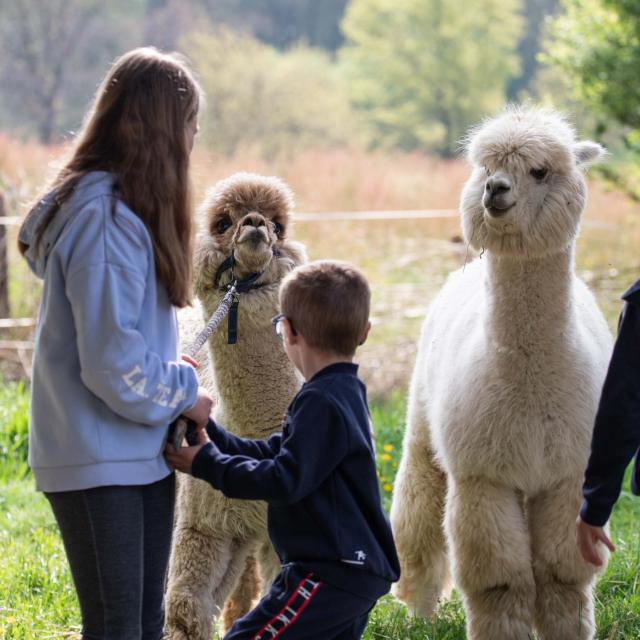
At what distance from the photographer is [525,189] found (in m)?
3.32

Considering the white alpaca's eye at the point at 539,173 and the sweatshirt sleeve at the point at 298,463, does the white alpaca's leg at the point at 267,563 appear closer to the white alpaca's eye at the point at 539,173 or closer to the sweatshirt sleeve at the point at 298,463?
the sweatshirt sleeve at the point at 298,463

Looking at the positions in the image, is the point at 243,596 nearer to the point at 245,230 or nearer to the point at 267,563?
the point at 267,563

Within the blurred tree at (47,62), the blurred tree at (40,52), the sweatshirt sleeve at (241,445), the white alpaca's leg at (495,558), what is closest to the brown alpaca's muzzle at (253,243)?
the sweatshirt sleeve at (241,445)

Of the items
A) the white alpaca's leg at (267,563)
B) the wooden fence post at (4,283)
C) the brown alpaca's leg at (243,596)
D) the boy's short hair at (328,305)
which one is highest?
Answer: the boy's short hair at (328,305)

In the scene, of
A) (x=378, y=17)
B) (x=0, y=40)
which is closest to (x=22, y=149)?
(x=0, y=40)

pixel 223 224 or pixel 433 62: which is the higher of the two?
pixel 223 224

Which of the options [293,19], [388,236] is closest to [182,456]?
[388,236]

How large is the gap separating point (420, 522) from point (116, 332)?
2319 mm

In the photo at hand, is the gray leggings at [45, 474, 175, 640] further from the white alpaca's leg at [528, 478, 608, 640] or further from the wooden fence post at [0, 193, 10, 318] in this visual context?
the wooden fence post at [0, 193, 10, 318]

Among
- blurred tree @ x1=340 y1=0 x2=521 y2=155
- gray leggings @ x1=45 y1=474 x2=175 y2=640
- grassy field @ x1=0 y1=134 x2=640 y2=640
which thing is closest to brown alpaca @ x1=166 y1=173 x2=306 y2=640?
grassy field @ x1=0 y1=134 x2=640 y2=640

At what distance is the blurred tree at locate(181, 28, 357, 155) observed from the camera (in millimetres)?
27562

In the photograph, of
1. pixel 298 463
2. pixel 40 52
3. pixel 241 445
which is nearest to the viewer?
pixel 298 463

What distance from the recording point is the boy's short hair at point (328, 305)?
8.15ft

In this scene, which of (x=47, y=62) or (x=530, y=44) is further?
(x=530, y=44)
